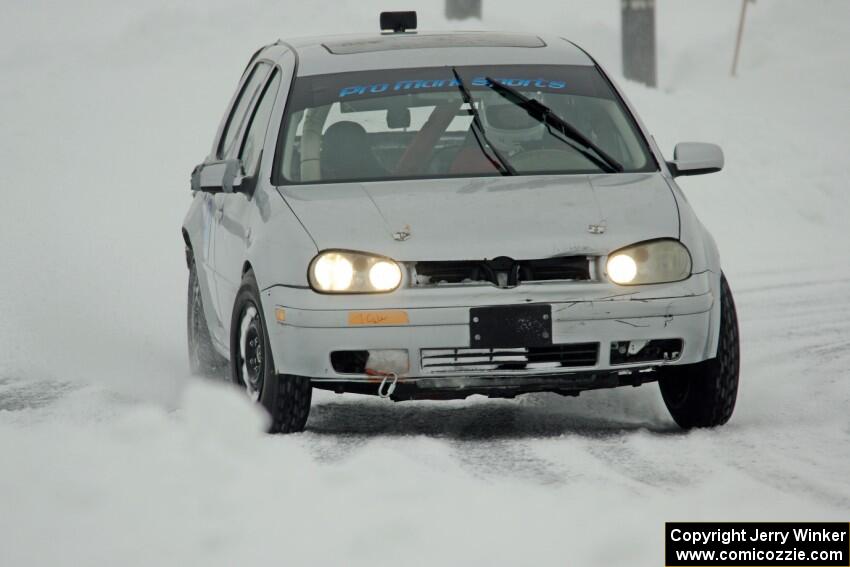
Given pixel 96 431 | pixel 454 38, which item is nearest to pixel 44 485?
pixel 96 431

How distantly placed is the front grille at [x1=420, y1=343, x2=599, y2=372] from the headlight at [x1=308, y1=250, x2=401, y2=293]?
298 mm

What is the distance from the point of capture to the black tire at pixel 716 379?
6.98 m

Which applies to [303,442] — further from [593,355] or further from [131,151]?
[131,151]

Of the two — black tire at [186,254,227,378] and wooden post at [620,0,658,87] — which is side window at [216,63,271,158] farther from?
wooden post at [620,0,658,87]

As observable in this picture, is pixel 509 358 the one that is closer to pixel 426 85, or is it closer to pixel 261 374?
pixel 261 374

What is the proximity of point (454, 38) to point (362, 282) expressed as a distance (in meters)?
2.26

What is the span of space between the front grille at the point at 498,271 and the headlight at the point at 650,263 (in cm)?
14

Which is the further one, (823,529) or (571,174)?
(571,174)

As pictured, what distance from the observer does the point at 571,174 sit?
24.2 ft

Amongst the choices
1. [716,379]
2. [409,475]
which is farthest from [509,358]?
[716,379]

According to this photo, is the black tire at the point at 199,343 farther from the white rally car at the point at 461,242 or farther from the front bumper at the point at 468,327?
the front bumper at the point at 468,327

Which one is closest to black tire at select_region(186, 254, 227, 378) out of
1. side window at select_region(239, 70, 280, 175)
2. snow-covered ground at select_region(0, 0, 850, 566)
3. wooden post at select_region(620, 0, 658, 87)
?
snow-covered ground at select_region(0, 0, 850, 566)

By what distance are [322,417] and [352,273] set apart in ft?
4.30

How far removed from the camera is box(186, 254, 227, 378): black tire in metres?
8.80
